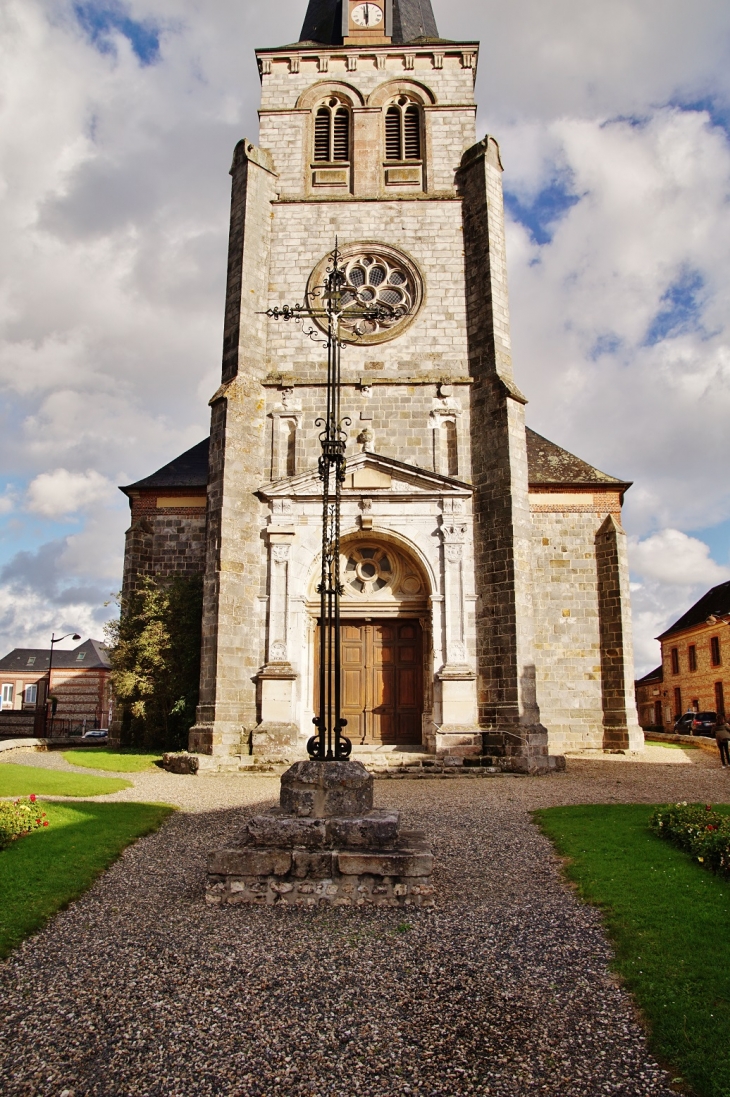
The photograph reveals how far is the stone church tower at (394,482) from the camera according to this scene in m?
15.5

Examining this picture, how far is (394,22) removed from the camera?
2180 cm

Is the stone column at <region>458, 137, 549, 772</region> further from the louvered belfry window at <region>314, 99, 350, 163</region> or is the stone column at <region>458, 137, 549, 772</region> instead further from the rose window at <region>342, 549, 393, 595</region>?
the louvered belfry window at <region>314, 99, 350, 163</region>

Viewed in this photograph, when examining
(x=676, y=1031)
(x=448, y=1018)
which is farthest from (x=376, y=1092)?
(x=676, y=1031)

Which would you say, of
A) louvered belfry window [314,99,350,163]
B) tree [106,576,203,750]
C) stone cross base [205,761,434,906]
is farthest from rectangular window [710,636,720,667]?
stone cross base [205,761,434,906]

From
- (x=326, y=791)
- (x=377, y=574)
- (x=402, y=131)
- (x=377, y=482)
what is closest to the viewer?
(x=326, y=791)

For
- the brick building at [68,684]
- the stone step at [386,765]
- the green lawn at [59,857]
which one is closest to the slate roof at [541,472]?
the stone step at [386,765]

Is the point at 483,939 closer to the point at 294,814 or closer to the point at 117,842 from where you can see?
the point at 294,814

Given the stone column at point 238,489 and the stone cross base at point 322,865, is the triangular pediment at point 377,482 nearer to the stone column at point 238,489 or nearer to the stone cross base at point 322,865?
the stone column at point 238,489

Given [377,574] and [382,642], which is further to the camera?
[377,574]

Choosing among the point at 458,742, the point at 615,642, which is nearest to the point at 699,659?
the point at 615,642

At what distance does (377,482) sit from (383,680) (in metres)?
4.37

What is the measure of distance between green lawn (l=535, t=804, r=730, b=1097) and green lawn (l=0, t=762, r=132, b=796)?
265 inches

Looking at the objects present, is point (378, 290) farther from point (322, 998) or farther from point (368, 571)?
point (322, 998)

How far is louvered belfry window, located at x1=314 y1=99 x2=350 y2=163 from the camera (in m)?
19.5
